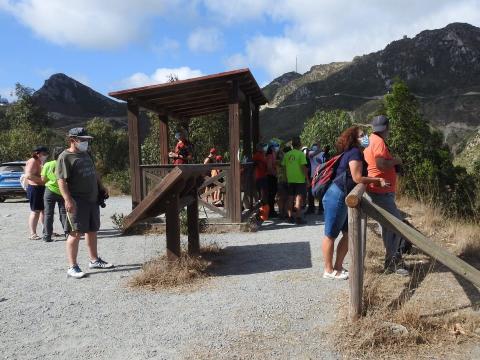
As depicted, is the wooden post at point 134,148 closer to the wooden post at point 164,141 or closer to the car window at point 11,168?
the wooden post at point 164,141

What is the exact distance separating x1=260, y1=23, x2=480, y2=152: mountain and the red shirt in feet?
185

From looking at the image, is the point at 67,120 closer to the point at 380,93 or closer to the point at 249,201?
the point at 380,93

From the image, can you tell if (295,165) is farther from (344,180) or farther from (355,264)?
(355,264)

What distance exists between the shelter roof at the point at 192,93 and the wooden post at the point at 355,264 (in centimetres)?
493

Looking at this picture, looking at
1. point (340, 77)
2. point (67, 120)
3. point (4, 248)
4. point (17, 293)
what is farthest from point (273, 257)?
point (340, 77)

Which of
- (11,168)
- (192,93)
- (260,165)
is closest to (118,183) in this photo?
(11,168)

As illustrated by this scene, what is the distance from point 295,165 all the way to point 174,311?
502 cm

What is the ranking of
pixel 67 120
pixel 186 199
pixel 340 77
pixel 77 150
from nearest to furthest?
pixel 77 150, pixel 186 199, pixel 67 120, pixel 340 77

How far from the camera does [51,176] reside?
25.8 ft

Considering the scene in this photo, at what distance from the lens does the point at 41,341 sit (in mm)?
3828

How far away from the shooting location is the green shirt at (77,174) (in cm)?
545

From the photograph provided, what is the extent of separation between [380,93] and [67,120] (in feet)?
176

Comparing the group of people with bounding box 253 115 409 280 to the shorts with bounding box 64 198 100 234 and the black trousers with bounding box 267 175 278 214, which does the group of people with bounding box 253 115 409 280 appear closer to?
the shorts with bounding box 64 198 100 234

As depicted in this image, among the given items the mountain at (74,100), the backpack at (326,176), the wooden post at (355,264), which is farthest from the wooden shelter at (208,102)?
the mountain at (74,100)
